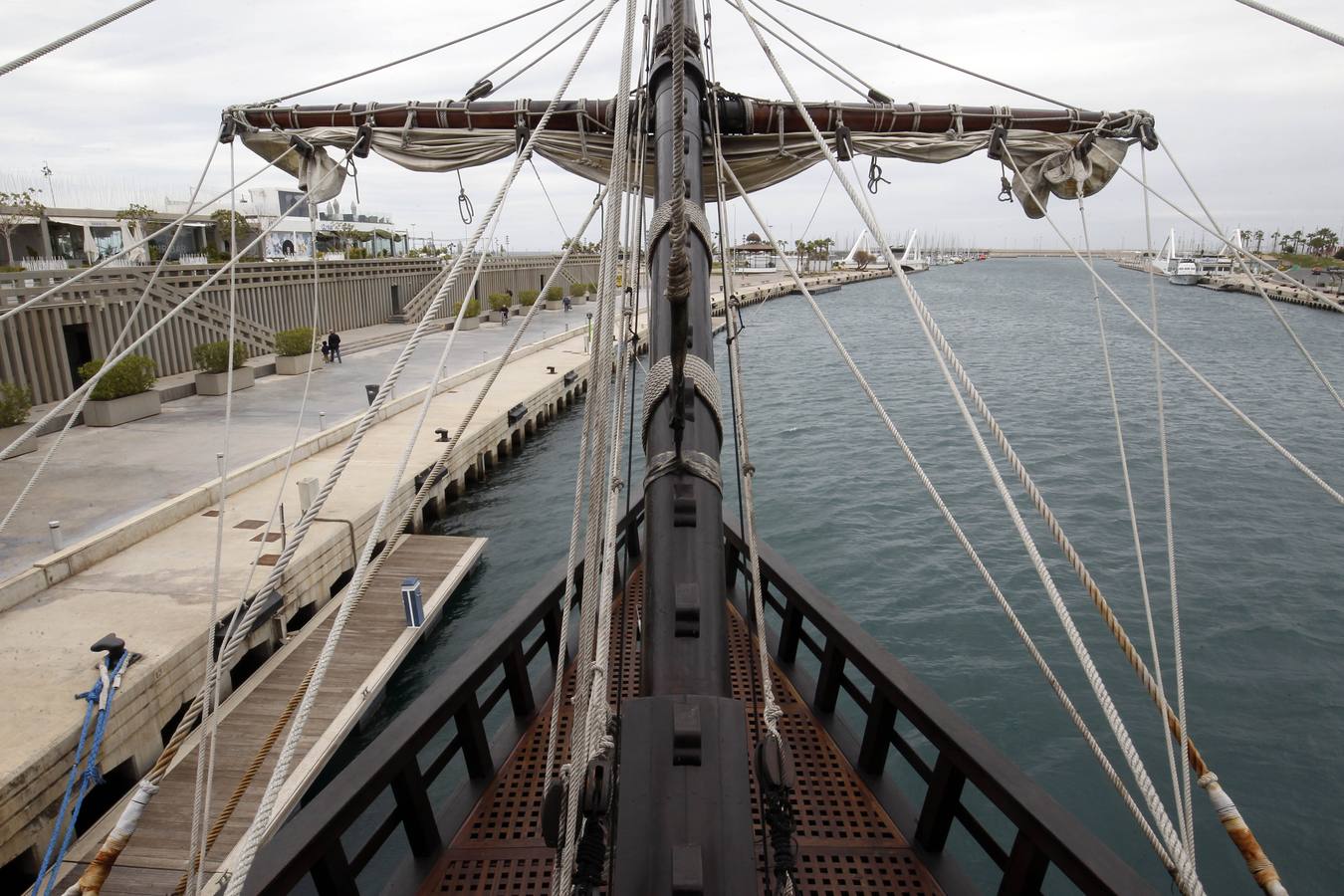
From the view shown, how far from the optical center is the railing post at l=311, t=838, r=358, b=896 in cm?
379

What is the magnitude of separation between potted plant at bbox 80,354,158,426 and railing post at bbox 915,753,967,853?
69.8 feet

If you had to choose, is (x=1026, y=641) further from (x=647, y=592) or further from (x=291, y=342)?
(x=291, y=342)

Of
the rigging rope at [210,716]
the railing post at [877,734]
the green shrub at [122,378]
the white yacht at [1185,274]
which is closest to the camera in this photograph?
the rigging rope at [210,716]

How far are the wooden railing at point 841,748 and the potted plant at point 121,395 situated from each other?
18672 millimetres

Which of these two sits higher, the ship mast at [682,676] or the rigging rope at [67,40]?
the rigging rope at [67,40]

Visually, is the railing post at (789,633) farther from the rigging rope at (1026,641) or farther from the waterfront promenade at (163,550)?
the waterfront promenade at (163,550)

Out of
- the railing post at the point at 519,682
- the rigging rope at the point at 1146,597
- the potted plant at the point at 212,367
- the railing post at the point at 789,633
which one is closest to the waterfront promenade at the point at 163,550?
the potted plant at the point at 212,367

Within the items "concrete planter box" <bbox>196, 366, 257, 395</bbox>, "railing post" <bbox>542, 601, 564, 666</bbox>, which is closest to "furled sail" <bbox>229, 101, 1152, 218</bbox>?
"railing post" <bbox>542, 601, 564, 666</bbox>

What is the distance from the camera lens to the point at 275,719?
8.93m

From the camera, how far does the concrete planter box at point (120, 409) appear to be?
748 inches

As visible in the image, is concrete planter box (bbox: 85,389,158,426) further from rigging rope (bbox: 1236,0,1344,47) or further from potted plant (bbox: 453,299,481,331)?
rigging rope (bbox: 1236,0,1344,47)

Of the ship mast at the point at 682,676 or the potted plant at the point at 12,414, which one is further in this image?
the potted plant at the point at 12,414

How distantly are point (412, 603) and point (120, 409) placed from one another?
45.9 ft

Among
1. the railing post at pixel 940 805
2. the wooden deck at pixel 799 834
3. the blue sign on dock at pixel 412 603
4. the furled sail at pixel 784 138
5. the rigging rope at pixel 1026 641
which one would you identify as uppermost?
the furled sail at pixel 784 138
